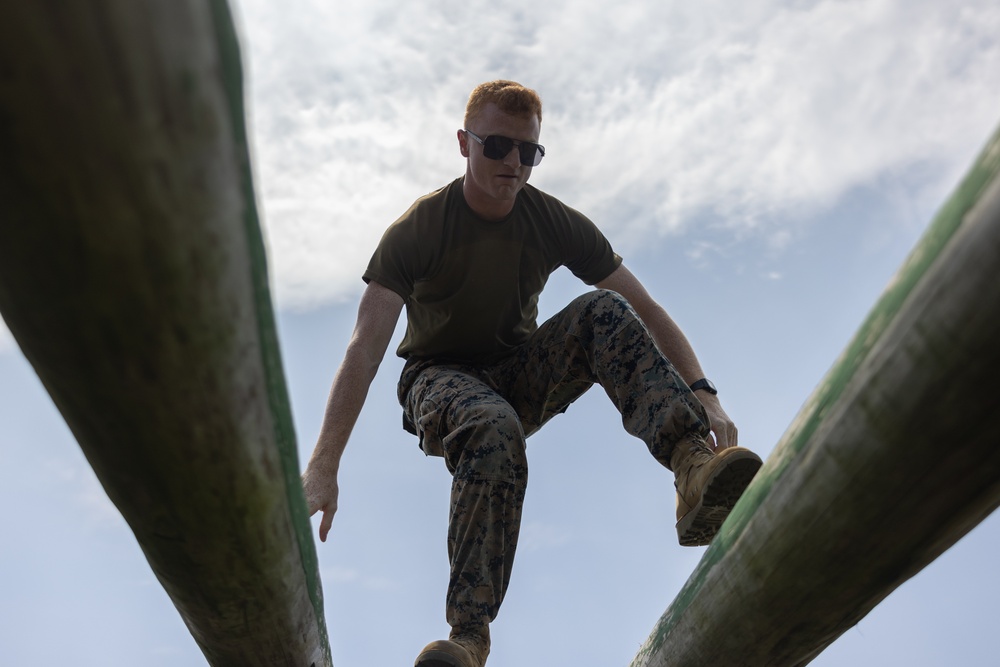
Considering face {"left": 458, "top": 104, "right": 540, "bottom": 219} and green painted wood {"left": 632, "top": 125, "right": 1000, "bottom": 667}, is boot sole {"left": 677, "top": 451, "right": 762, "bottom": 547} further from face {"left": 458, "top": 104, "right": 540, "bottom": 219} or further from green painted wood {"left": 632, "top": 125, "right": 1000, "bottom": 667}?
face {"left": 458, "top": 104, "right": 540, "bottom": 219}

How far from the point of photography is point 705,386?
314cm

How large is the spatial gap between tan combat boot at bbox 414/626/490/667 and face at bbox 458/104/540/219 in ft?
5.25

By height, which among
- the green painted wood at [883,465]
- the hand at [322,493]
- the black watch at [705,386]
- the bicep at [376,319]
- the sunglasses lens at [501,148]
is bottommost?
the green painted wood at [883,465]

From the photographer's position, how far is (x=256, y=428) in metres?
1.21

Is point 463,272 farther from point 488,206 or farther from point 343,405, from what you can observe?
point 343,405

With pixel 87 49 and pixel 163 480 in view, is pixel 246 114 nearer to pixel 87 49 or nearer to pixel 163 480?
pixel 87 49

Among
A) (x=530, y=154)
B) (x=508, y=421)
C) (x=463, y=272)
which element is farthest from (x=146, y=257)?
(x=530, y=154)

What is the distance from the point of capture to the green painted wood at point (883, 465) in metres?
1.02

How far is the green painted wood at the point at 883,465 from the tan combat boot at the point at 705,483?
2.01 ft

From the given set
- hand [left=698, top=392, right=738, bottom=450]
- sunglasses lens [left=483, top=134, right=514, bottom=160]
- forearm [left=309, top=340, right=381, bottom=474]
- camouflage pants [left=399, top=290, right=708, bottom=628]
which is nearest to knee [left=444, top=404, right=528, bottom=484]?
camouflage pants [left=399, top=290, right=708, bottom=628]

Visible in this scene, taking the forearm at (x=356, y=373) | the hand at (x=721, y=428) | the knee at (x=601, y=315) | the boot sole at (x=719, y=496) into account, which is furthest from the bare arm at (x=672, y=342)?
the forearm at (x=356, y=373)

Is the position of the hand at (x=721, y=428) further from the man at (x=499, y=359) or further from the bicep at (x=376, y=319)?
the bicep at (x=376, y=319)

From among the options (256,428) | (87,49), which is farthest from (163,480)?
(87,49)

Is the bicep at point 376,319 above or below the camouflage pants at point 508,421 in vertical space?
above
